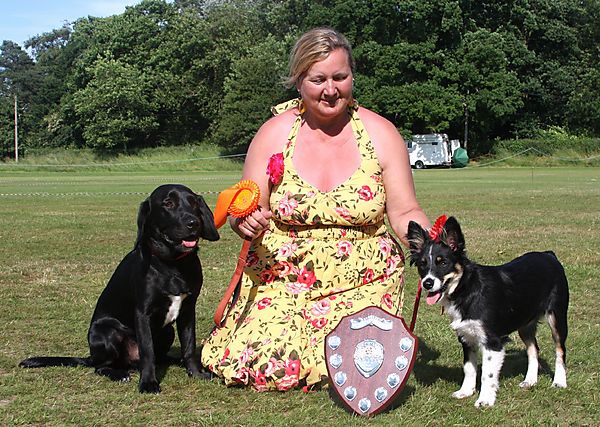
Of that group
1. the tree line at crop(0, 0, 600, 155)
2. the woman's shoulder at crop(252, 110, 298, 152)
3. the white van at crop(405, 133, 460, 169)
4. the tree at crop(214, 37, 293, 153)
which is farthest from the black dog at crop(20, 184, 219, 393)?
the tree at crop(214, 37, 293, 153)

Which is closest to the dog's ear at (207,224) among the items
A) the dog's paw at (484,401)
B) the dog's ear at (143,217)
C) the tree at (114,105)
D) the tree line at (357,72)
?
the dog's ear at (143,217)

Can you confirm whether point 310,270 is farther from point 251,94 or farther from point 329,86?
point 251,94

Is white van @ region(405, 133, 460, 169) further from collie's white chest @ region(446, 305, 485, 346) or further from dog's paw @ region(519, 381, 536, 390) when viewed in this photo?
collie's white chest @ region(446, 305, 485, 346)

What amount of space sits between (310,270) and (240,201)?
0.64m

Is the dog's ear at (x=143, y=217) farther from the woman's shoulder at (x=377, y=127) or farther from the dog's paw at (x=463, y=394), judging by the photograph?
the dog's paw at (x=463, y=394)

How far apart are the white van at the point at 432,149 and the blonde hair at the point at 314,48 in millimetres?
50612

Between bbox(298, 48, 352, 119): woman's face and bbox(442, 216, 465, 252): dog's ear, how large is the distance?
1.20m

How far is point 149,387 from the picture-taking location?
4.36 metres

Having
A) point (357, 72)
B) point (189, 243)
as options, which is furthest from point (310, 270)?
point (357, 72)

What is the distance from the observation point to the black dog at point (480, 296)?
4004mm

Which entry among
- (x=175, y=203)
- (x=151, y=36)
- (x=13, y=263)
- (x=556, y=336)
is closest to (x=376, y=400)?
(x=556, y=336)

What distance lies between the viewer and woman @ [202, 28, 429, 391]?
179 inches

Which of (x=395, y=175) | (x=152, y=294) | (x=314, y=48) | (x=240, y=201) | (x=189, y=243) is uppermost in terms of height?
(x=314, y=48)

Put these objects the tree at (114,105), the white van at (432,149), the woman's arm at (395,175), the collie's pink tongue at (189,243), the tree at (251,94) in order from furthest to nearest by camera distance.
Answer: the tree at (114,105) → the tree at (251,94) → the white van at (432,149) → the woman's arm at (395,175) → the collie's pink tongue at (189,243)
